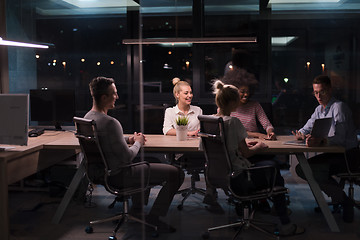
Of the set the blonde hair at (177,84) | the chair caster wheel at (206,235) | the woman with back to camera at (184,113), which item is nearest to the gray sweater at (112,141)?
the woman with back to camera at (184,113)

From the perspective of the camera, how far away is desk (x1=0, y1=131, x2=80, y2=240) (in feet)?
10.7

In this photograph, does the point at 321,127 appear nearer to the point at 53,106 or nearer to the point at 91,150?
the point at 91,150

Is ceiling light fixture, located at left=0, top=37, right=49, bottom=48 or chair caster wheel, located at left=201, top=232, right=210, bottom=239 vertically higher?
ceiling light fixture, located at left=0, top=37, right=49, bottom=48

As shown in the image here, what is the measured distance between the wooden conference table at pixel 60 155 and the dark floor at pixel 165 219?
0.08m

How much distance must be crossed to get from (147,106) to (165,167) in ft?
2.09

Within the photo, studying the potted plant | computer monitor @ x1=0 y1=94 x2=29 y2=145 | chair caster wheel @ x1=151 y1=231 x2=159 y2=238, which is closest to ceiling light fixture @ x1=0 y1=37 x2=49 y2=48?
computer monitor @ x1=0 y1=94 x2=29 y2=145

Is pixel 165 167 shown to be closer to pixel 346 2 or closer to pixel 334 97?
pixel 334 97

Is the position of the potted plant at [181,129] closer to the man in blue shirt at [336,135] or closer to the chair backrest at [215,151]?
the chair backrest at [215,151]

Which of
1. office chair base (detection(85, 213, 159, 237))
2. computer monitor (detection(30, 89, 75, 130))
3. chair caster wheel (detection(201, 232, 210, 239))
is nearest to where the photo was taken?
chair caster wheel (detection(201, 232, 210, 239))

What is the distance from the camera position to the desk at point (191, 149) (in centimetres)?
333

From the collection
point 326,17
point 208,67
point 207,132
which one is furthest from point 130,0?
point 326,17

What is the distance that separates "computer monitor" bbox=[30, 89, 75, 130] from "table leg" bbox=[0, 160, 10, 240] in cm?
92

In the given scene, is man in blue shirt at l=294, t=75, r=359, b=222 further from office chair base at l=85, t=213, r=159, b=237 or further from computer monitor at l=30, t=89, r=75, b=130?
computer monitor at l=30, t=89, r=75, b=130

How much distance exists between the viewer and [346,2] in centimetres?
331
